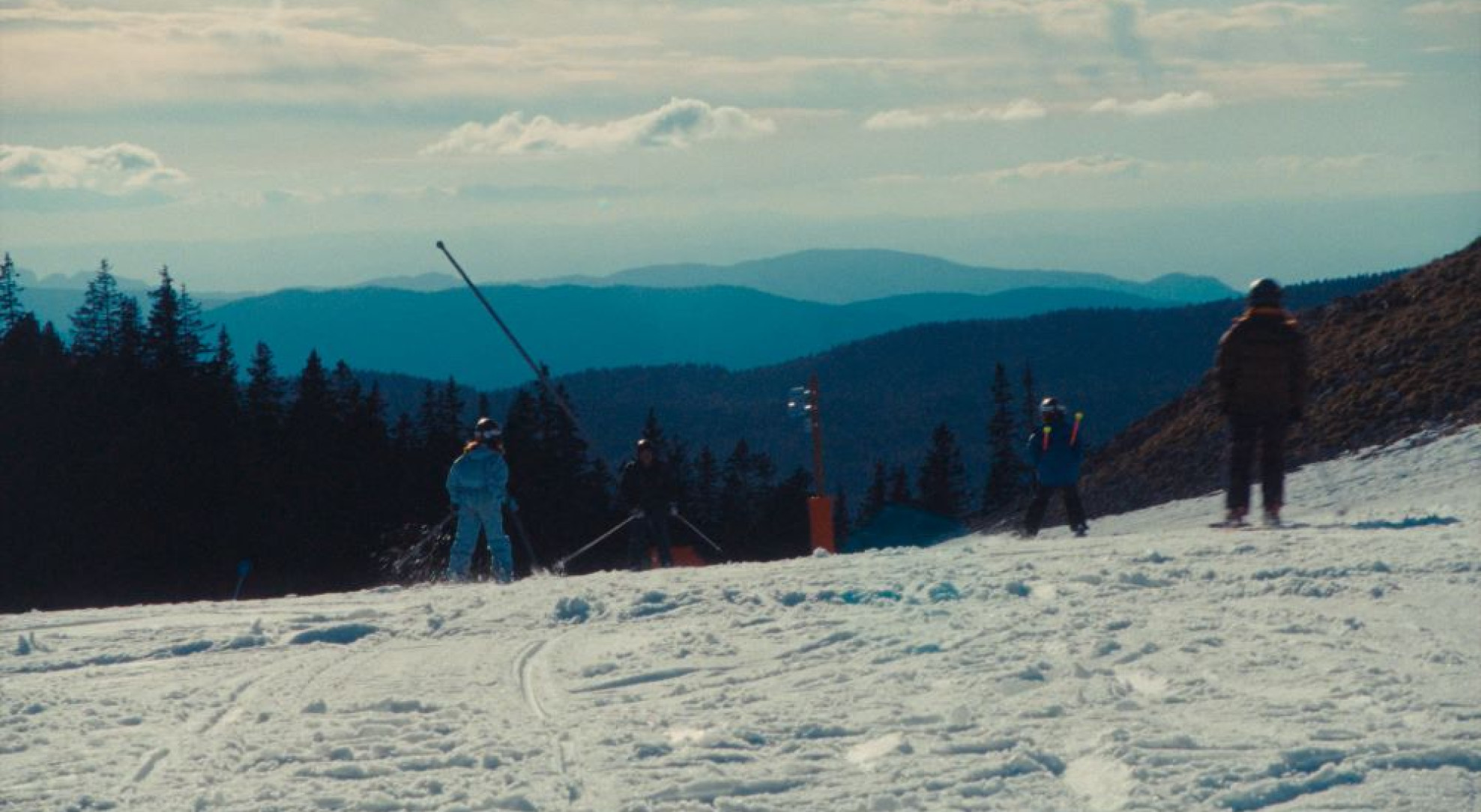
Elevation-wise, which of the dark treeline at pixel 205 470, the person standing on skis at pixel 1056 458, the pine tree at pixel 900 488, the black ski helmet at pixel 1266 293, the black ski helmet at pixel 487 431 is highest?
the black ski helmet at pixel 1266 293

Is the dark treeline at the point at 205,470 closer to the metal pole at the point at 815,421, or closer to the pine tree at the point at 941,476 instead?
the pine tree at the point at 941,476

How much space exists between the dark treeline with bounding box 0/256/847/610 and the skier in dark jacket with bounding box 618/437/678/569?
2983 cm

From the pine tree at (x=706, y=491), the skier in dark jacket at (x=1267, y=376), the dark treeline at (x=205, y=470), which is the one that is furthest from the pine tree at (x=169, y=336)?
the skier in dark jacket at (x=1267, y=376)

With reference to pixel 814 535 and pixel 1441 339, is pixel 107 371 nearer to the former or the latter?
pixel 814 535

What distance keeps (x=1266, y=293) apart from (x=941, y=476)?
69.1 m

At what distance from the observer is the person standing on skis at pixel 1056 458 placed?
13.9 meters

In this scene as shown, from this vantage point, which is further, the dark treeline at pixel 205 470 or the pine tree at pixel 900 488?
the pine tree at pixel 900 488

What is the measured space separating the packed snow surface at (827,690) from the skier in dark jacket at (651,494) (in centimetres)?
423

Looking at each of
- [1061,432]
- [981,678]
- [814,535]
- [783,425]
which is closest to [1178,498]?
[814,535]

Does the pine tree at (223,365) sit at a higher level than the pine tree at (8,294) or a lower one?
lower

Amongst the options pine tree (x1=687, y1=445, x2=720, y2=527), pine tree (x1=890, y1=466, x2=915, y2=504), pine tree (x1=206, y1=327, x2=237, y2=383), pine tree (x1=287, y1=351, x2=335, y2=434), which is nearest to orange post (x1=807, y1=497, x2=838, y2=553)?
pine tree (x1=287, y1=351, x2=335, y2=434)

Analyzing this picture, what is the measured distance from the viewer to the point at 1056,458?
13938 mm

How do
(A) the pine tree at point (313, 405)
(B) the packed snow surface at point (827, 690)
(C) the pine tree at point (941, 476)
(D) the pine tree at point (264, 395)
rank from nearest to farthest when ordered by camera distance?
(B) the packed snow surface at point (827, 690)
(A) the pine tree at point (313, 405)
(D) the pine tree at point (264, 395)
(C) the pine tree at point (941, 476)

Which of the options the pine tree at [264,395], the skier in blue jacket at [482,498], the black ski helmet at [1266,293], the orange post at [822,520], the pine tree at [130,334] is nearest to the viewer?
the black ski helmet at [1266,293]
